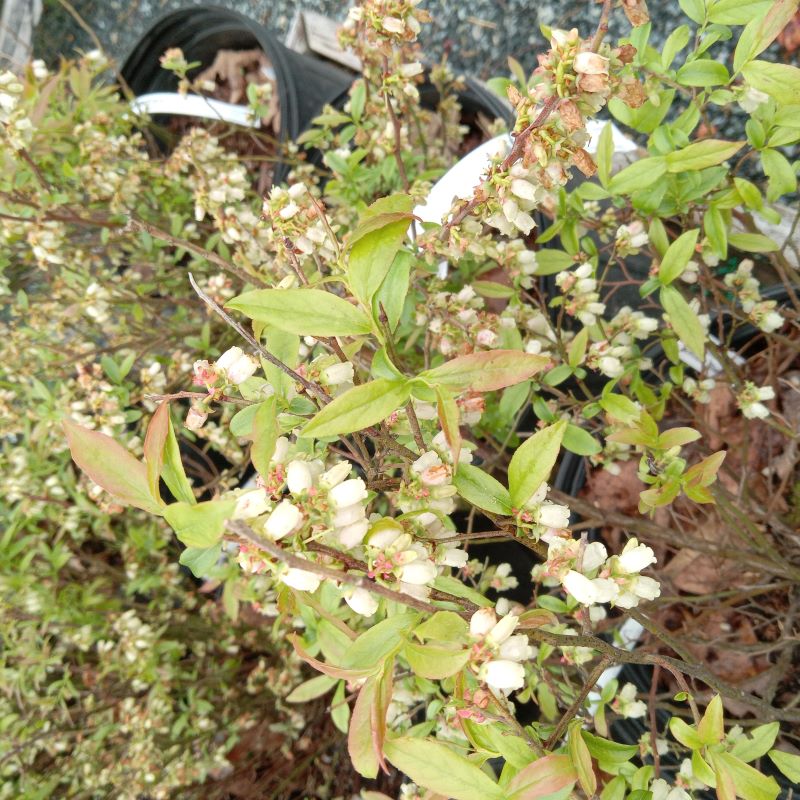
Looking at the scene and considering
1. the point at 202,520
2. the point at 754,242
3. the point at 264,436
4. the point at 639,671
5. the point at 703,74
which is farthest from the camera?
the point at 639,671

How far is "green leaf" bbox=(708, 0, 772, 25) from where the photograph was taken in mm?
725

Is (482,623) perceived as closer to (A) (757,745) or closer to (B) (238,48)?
(A) (757,745)

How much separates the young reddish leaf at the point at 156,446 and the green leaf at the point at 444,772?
27 centimetres

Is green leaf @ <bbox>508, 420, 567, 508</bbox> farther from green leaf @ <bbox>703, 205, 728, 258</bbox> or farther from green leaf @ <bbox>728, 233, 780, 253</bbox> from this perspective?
green leaf @ <bbox>728, 233, 780, 253</bbox>

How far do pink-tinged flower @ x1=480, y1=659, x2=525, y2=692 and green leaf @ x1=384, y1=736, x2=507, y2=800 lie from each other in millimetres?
79

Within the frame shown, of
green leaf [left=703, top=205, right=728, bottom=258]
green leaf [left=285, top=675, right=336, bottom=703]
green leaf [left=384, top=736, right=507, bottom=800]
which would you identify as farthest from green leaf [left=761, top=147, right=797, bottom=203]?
green leaf [left=285, top=675, right=336, bottom=703]

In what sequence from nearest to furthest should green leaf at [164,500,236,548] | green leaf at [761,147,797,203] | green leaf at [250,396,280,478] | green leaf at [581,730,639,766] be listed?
green leaf at [164,500,236,548] < green leaf at [250,396,280,478] < green leaf at [581,730,639,766] < green leaf at [761,147,797,203]

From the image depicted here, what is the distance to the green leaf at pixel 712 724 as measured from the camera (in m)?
0.60


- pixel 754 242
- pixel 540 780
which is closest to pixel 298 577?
pixel 540 780

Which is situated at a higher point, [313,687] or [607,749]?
[607,749]

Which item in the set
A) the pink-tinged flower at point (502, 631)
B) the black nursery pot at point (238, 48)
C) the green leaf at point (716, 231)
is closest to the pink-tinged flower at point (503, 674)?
the pink-tinged flower at point (502, 631)

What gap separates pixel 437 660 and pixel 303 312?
267mm

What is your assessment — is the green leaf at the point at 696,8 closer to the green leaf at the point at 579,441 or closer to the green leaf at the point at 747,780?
the green leaf at the point at 579,441

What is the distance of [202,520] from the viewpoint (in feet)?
1.44
